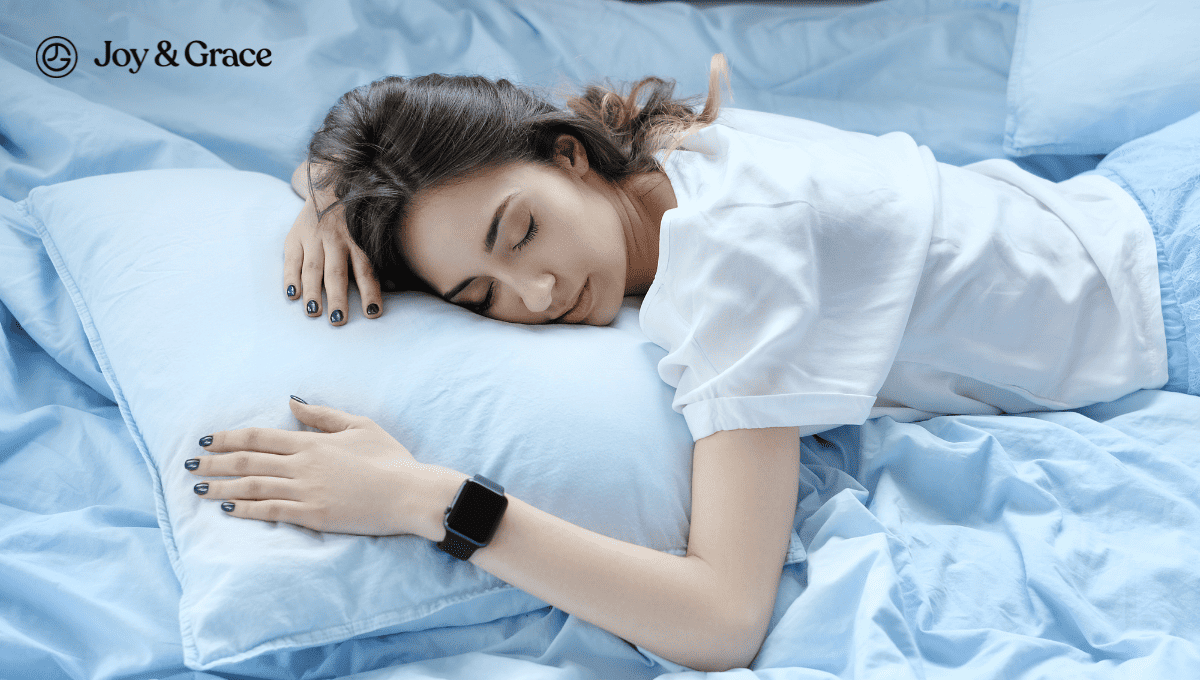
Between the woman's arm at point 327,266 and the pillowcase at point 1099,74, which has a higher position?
the pillowcase at point 1099,74

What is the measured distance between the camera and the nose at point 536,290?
91 centimetres

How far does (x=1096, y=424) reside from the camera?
3.00ft

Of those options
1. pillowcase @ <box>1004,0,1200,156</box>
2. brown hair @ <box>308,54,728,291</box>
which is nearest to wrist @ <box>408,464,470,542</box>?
brown hair @ <box>308,54,728,291</box>

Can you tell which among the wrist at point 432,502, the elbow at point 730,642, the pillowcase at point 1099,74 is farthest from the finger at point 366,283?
the pillowcase at point 1099,74

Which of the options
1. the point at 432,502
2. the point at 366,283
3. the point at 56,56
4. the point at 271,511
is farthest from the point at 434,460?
the point at 56,56

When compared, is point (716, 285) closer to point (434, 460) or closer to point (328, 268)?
point (434, 460)

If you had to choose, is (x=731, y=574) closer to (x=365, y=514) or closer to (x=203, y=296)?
(x=365, y=514)

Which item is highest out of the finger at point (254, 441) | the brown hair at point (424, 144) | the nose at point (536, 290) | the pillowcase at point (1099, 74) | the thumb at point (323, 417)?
the pillowcase at point (1099, 74)

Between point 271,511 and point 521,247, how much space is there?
1.34ft

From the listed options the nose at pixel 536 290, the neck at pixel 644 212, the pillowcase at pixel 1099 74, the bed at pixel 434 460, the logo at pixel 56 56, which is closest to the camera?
the bed at pixel 434 460

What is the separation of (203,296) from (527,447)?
1.53 feet

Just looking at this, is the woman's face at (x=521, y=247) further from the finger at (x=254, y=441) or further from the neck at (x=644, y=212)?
the finger at (x=254, y=441)

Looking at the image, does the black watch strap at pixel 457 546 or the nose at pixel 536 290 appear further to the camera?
the nose at pixel 536 290

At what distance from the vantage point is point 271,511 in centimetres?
77
